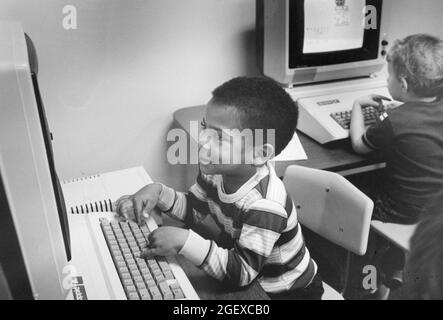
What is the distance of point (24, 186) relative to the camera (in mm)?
576

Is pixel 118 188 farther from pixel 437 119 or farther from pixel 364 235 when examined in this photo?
pixel 437 119

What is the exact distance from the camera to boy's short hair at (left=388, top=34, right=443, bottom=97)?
1373 mm

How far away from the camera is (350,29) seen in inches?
56.2

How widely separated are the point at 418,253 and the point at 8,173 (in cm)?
55

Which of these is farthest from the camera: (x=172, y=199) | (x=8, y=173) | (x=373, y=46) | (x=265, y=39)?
(x=373, y=46)

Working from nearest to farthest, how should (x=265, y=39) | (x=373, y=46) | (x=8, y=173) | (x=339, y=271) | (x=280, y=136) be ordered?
(x=8, y=173)
(x=280, y=136)
(x=339, y=271)
(x=265, y=39)
(x=373, y=46)

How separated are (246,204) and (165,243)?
19cm

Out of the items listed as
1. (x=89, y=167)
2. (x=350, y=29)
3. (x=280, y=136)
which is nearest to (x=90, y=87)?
(x=89, y=167)

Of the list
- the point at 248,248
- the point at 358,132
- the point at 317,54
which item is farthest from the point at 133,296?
the point at 317,54

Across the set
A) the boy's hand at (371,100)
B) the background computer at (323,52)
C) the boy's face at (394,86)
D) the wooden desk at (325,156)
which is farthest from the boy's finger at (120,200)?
the boy's face at (394,86)

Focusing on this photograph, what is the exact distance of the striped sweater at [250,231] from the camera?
83 cm

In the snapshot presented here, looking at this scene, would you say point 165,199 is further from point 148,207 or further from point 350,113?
point 350,113

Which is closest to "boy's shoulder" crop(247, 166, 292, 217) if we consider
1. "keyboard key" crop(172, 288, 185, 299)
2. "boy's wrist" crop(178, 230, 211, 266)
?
"boy's wrist" crop(178, 230, 211, 266)

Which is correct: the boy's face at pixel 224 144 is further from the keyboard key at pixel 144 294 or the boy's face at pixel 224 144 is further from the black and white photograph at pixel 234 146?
the keyboard key at pixel 144 294
